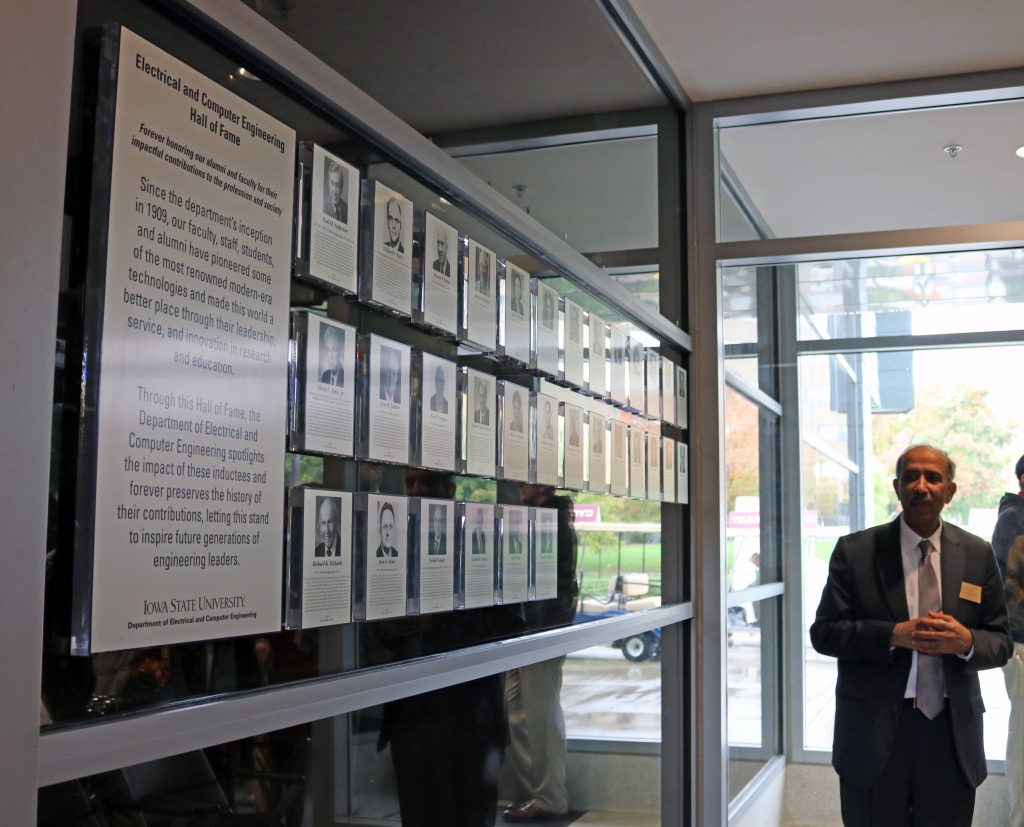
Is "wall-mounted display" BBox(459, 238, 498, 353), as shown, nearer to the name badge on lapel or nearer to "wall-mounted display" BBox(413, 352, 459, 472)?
"wall-mounted display" BBox(413, 352, 459, 472)

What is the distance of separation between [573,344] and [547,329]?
0.20 m

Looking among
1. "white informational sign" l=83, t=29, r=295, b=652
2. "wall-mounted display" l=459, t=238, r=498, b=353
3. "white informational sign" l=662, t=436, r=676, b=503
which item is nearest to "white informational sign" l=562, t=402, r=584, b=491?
"wall-mounted display" l=459, t=238, r=498, b=353

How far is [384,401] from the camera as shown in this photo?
1.93 metres

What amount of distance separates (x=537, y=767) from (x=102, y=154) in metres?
1.87

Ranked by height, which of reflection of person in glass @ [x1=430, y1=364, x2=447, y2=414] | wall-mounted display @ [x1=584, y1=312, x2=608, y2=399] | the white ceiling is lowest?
reflection of person in glass @ [x1=430, y1=364, x2=447, y2=414]

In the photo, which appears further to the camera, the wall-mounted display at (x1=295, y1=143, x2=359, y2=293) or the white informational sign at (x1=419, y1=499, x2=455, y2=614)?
the white informational sign at (x1=419, y1=499, x2=455, y2=614)

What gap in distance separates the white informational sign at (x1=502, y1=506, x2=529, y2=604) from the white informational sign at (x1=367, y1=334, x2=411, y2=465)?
20.0 inches

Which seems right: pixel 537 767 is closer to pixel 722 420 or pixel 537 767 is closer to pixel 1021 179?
pixel 722 420

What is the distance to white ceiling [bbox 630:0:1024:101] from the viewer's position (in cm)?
352

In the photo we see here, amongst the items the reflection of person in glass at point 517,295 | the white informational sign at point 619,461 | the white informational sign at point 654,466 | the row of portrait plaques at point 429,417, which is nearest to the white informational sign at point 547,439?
the row of portrait plaques at point 429,417

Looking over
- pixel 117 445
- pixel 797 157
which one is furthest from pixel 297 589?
pixel 797 157

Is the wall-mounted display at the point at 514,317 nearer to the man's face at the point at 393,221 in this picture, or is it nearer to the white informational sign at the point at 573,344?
the white informational sign at the point at 573,344

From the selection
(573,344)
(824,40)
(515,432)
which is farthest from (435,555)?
(824,40)

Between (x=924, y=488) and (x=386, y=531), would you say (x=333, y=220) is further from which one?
(x=924, y=488)
